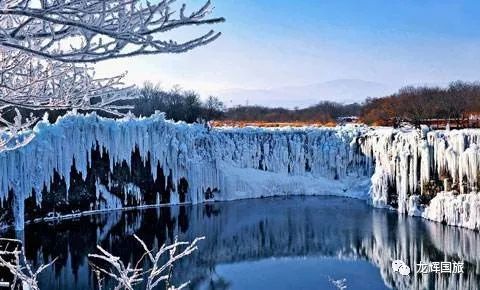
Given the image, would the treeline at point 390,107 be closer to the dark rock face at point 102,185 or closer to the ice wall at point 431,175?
the dark rock face at point 102,185

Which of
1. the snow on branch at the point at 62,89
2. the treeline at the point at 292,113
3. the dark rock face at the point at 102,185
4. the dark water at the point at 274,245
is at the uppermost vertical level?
the treeline at the point at 292,113

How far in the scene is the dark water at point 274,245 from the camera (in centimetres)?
810

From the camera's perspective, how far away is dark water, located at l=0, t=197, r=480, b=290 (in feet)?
26.6

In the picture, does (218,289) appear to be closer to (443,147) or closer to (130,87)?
(130,87)

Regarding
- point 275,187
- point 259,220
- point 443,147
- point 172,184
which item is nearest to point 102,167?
point 172,184

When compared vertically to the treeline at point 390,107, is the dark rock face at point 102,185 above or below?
below

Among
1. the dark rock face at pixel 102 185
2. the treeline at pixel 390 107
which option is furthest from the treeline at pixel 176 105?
the dark rock face at pixel 102 185

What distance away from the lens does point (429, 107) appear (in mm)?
19344

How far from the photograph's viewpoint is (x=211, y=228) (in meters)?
12.0

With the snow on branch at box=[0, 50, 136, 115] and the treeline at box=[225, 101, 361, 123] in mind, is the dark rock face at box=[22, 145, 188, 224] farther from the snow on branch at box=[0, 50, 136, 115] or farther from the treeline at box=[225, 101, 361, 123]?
the treeline at box=[225, 101, 361, 123]

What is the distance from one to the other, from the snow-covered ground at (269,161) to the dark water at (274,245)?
87 cm

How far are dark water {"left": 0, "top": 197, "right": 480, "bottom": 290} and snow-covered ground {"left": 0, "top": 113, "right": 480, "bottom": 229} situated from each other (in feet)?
2.84

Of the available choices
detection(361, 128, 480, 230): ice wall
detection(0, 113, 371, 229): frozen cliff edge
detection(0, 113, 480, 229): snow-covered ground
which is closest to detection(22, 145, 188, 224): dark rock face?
detection(0, 113, 371, 229): frozen cliff edge

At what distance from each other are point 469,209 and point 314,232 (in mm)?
3389
